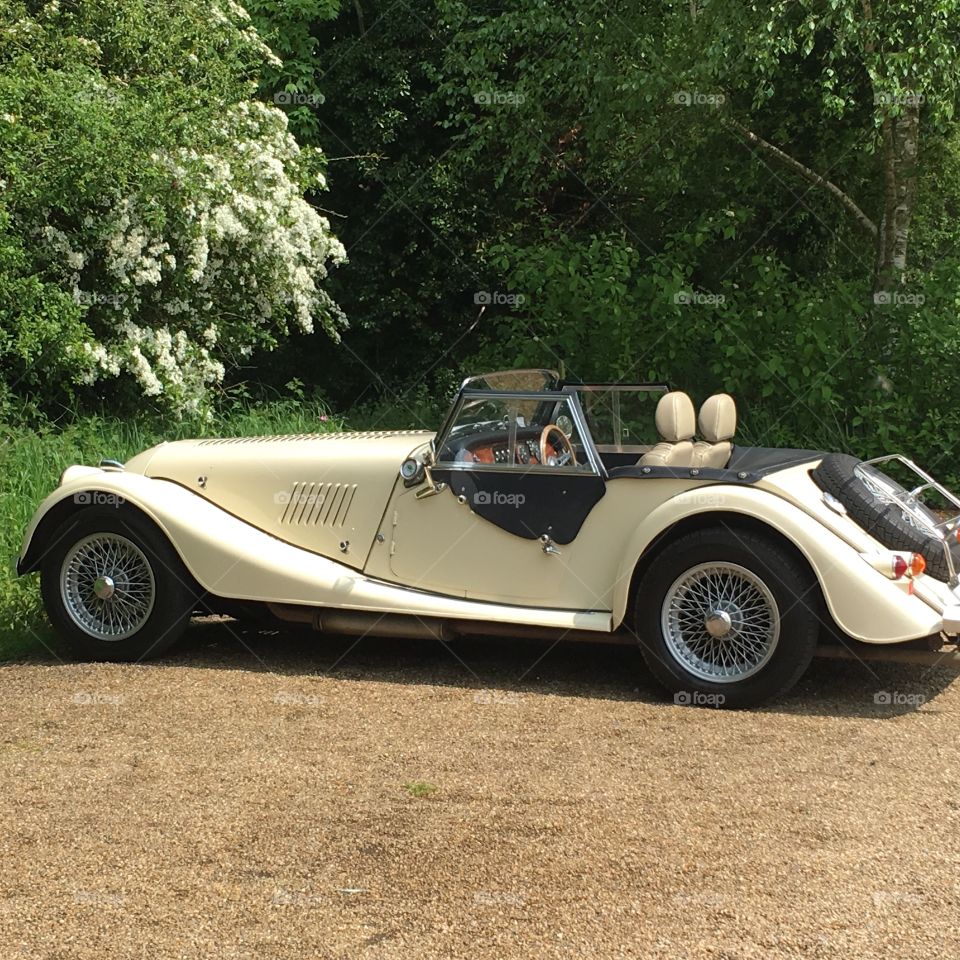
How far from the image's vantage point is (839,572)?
585cm

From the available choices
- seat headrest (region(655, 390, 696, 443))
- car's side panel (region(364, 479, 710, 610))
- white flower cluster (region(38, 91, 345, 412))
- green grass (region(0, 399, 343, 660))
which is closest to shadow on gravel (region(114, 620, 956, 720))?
car's side panel (region(364, 479, 710, 610))

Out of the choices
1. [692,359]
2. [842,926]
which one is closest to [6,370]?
[692,359]

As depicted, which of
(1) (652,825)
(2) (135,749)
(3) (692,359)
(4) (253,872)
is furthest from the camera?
(3) (692,359)

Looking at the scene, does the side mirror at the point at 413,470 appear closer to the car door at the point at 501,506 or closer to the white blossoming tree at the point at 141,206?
the car door at the point at 501,506

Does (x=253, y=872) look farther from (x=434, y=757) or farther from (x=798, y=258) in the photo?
(x=798, y=258)

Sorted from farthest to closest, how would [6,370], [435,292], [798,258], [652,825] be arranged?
[435,292], [798,258], [6,370], [652,825]

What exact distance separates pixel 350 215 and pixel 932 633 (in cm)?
1509

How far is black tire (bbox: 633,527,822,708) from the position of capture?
19.4 feet

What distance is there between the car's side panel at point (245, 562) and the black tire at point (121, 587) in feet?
0.32

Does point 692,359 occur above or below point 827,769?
above

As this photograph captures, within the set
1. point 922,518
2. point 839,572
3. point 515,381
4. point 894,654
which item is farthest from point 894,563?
point 515,381

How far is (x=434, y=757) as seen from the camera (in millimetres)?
5414

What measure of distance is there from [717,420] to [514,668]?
165 cm

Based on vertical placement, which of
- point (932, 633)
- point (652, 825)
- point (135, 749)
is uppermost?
point (932, 633)
